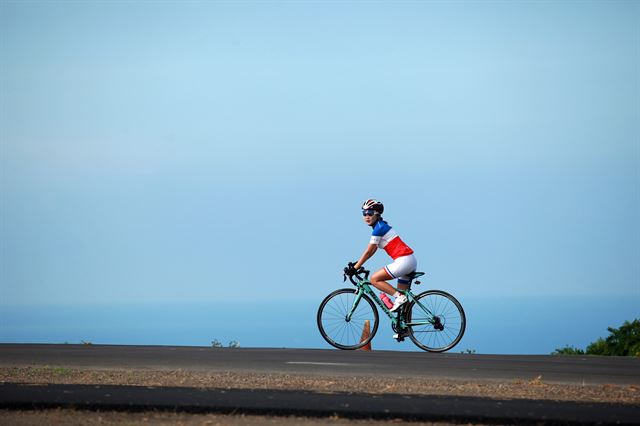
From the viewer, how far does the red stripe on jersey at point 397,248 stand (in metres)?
15.2

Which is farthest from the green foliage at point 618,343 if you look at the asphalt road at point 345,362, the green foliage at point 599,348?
the asphalt road at point 345,362

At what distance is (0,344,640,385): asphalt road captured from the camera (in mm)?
12836

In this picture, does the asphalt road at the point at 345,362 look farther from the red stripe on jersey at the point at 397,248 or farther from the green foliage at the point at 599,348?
the green foliage at the point at 599,348

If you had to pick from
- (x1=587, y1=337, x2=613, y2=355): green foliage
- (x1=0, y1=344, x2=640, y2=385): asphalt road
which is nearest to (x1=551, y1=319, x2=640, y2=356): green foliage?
(x1=587, y1=337, x2=613, y2=355): green foliage

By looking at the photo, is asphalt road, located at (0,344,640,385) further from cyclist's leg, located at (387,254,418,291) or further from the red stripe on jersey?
the red stripe on jersey

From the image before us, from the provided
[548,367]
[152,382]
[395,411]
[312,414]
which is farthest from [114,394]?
[548,367]

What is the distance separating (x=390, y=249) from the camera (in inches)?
602

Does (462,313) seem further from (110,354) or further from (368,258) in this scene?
(110,354)

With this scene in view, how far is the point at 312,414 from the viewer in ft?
30.7

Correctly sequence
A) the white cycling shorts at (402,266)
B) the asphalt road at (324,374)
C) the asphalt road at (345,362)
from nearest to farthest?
1. the asphalt road at (324,374)
2. the asphalt road at (345,362)
3. the white cycling shorts at (402,266)

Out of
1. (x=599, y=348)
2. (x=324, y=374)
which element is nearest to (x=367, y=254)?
(x=324, y=374)

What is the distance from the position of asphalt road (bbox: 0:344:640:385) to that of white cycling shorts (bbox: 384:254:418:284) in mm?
1319

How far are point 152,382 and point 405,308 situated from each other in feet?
17.0

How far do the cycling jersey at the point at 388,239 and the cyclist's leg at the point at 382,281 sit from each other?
33 cm
